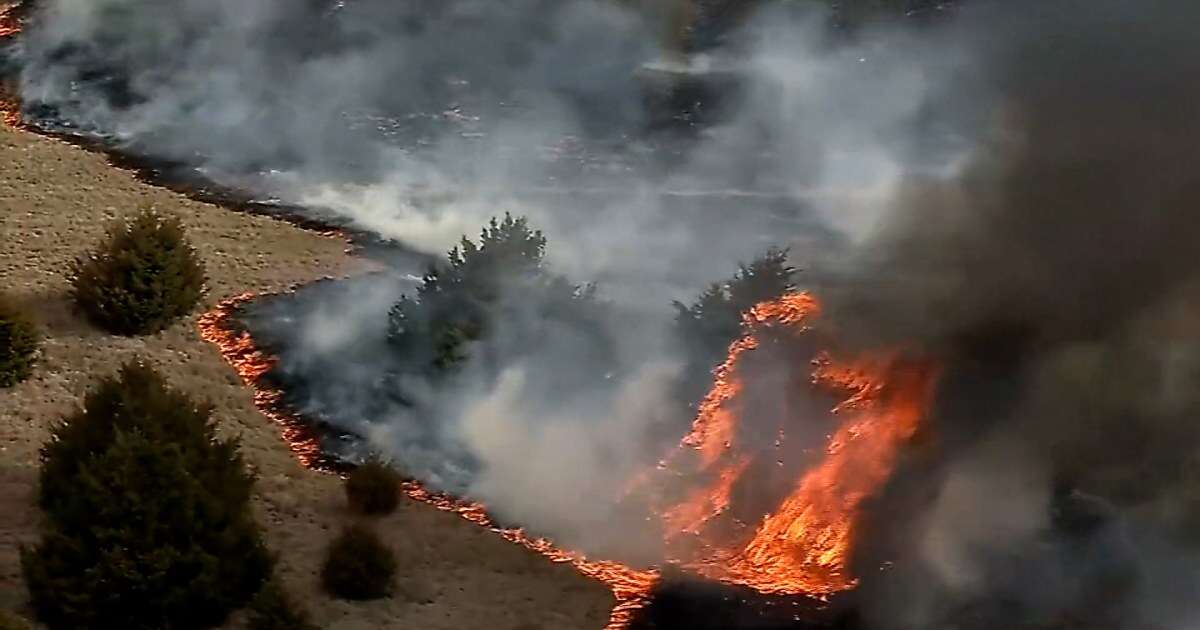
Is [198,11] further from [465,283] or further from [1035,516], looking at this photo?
[1035,516]

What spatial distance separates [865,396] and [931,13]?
37.9 feet

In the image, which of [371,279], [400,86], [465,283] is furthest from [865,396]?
[400,86]

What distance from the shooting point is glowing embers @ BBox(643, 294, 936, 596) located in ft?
28.4

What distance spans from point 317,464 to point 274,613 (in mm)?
2722

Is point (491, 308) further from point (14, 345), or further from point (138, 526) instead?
point (138, 526)

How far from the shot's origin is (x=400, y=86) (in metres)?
18.9

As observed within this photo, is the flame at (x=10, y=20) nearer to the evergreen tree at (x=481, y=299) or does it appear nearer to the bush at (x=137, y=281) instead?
the bush at (x=137, y=281)

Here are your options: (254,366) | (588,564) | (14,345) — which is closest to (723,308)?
(588,564)

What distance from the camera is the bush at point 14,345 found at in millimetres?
9867

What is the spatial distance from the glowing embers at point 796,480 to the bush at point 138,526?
3.08 metres

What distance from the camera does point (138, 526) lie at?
696 centimetres

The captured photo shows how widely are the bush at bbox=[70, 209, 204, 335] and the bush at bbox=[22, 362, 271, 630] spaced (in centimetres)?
360

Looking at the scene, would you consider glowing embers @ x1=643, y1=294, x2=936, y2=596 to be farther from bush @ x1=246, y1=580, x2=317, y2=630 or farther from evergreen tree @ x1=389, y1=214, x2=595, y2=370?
bush @ x1=246, y1=580, x2=317, y2=630

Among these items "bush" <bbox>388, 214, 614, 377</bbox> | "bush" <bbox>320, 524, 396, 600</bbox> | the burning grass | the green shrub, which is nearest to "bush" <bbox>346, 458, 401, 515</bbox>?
the burning grass
